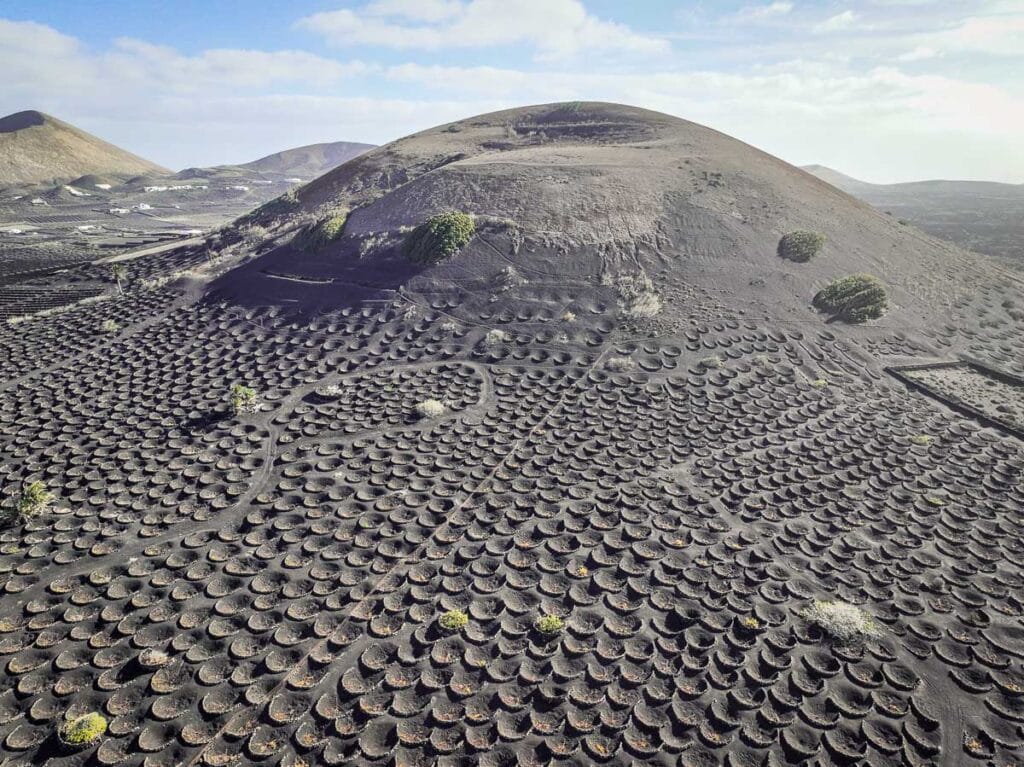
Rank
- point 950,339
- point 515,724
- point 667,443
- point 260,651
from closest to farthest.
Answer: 1. point 515,724
2. point 260,651
3. point 667,443
4. point 950,339

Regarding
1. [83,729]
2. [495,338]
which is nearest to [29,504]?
[83,729]

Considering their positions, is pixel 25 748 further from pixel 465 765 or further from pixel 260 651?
pixel 465 765

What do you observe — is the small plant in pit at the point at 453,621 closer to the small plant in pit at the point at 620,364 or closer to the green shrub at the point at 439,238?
the small plant in pit at the point at 620,364

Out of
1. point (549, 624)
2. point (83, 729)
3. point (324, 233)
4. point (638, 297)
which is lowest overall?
point (83, 729)

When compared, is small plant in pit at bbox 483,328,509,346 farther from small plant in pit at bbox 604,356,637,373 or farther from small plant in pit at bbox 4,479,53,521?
small plant in pit at bbox 4,479,53,521

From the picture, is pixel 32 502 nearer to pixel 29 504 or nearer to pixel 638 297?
pixel 29 504

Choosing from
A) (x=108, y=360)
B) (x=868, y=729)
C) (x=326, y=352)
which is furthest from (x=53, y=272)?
(x=868, y=729)

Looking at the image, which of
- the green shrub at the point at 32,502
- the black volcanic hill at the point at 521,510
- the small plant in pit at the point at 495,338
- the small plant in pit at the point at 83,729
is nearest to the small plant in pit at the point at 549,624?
the black volcanic hill at the point at 521,510
